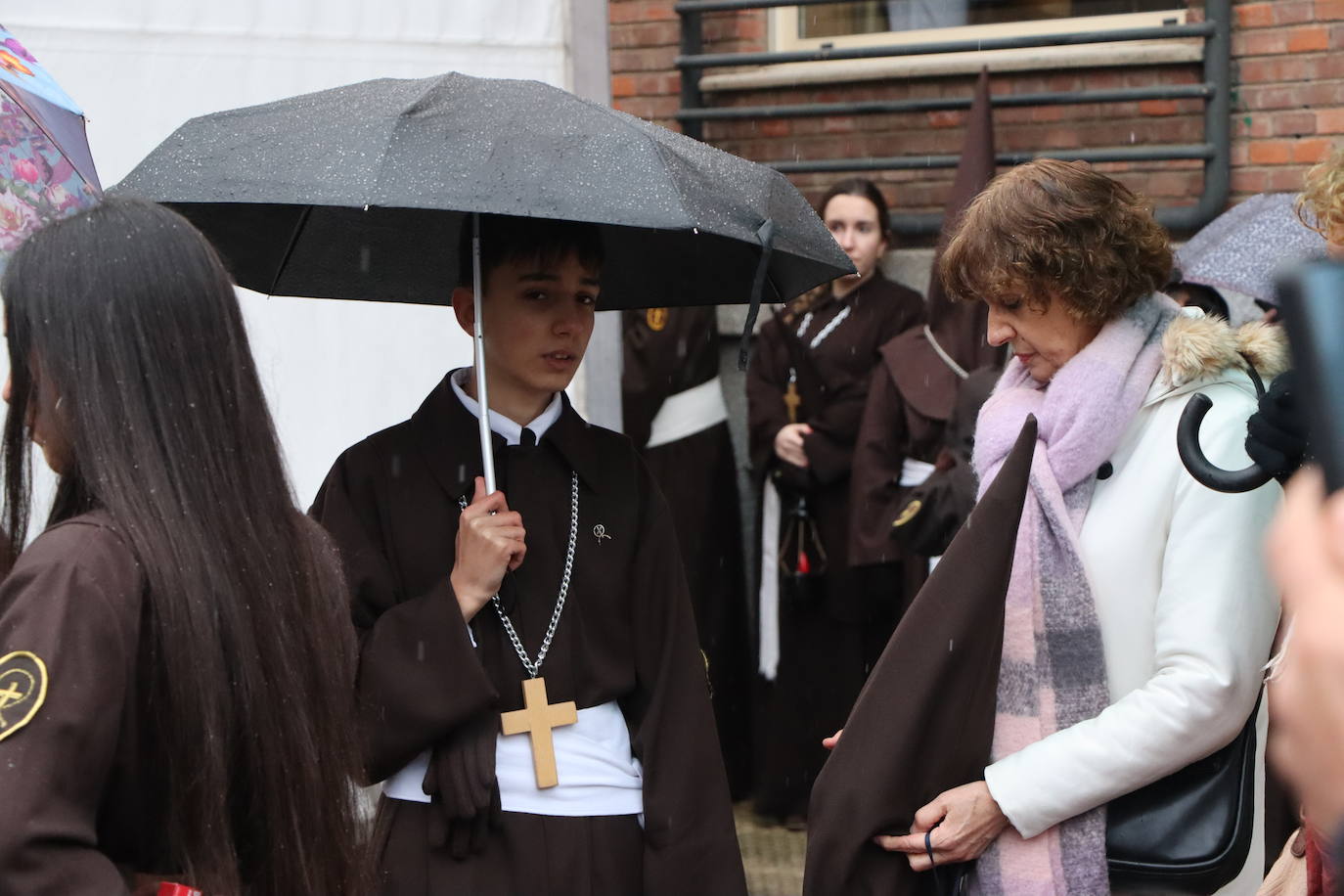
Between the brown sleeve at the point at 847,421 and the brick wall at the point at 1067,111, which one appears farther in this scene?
the brown sleeve at the point at 847,421

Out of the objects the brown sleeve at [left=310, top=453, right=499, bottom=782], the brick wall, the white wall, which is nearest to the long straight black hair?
the brown sleeve at [left=310, top=453, right=499, bottom=782]

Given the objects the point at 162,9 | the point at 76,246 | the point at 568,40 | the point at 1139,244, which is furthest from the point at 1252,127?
the point at 76,246

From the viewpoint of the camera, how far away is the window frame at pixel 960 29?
601 cm

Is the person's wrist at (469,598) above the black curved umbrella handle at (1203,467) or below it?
below

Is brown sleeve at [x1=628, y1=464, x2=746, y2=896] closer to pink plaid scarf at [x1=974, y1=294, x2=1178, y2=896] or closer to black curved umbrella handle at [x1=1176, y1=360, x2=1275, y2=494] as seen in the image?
pink plaid scarf at [x1=974, y1=294, x2=1178, y2=896]

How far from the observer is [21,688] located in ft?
5.40

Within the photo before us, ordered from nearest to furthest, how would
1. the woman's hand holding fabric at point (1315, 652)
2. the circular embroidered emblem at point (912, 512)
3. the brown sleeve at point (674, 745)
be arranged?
the woman's hand holding fabric at point (1315, 652)
the brown sleeve at point (674, 745)
the circular embroidered emblem at point (912, 512)

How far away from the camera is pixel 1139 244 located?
106 inches

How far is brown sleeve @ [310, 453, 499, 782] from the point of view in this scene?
99.0 inches

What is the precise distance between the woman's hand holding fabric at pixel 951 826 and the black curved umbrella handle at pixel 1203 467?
62 centimetres

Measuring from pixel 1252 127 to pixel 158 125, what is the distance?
3802mm

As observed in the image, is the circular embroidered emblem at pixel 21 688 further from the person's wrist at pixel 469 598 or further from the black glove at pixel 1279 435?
the black glove at pixel 1279 435

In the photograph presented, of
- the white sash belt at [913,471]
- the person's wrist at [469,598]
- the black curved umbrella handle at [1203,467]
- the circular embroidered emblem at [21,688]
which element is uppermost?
the black curved umbrella handle at [1203,467]

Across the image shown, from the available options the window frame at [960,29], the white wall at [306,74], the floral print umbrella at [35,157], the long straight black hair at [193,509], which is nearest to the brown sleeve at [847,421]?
the window frame at [960,29]
